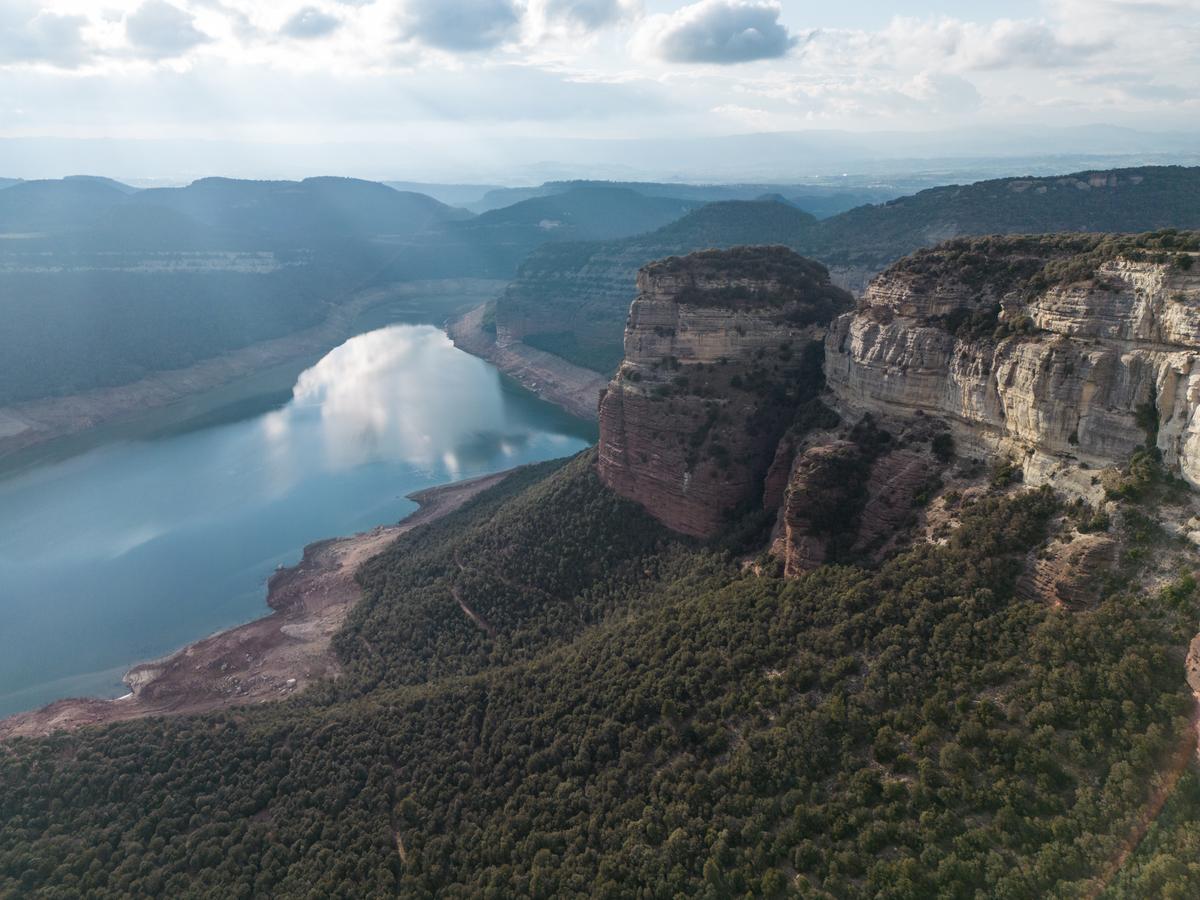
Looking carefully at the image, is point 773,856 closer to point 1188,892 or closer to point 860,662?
point 860,662

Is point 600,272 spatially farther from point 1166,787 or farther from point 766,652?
point 1166,787

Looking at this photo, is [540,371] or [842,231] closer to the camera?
[540,371]

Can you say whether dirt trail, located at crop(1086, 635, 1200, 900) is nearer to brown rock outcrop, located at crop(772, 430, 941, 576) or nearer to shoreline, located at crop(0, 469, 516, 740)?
brown rock outcrop, located at crop(772, 430, 941, 576)

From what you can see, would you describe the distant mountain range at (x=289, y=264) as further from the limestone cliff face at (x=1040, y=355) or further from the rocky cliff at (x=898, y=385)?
the limestone cliff face at (x=1040, y=355)

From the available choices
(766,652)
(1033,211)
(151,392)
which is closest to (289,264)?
(151,392)

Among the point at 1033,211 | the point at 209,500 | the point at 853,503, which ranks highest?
the point at 1033,211

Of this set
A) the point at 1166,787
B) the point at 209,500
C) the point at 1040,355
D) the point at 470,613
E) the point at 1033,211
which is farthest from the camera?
the point at 1033,211

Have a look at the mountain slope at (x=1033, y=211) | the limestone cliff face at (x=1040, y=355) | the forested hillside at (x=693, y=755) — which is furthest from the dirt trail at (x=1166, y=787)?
the mountain slope at (x=1033, y=211)
